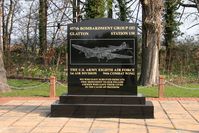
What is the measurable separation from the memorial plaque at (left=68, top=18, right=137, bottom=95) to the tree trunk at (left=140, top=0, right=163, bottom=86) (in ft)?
27.4

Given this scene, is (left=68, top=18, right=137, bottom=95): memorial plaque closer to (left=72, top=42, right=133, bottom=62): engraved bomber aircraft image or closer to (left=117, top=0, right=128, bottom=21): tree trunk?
(left=72, top=42, right=133, bottom=62): engraved bomber aircraft image

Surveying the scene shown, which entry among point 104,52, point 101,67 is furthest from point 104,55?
point 101,67

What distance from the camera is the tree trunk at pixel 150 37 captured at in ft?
69.7

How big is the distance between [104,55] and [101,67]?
0.34 metres

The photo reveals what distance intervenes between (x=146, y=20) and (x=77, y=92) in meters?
8.83

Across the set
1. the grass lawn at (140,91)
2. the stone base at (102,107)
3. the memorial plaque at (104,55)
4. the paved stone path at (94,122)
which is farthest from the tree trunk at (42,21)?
the stone base at (102,107)

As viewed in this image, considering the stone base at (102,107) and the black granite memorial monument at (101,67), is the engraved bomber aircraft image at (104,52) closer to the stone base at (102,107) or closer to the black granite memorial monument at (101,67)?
the black granite memorial monument at (101,67)

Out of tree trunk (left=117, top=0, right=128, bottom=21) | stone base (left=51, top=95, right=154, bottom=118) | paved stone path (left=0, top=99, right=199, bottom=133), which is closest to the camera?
paved stone path (left=0, top=99, right=199, bottom=133)

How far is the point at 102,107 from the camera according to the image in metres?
12.9

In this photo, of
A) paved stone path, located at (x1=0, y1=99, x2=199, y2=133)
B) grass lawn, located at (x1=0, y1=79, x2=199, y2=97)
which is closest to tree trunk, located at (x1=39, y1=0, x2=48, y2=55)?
grass lawn, located at (x1=0, y1=79, x2=199, y2=97)

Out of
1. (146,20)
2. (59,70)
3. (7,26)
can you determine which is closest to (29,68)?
(59,70)

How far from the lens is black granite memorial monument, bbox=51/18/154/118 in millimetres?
13023

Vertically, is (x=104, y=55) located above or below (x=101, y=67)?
above

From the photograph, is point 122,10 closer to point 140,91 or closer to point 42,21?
point 42,21
